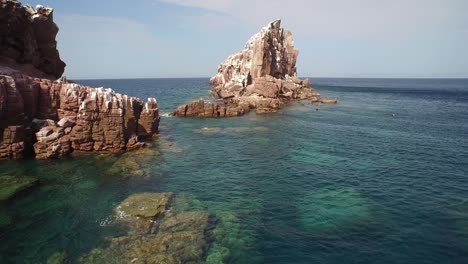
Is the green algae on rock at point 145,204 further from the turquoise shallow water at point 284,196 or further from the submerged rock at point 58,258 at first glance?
the submerged rock at point 58,258

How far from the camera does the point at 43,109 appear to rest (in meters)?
43.7

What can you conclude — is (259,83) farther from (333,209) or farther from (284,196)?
(333,209)

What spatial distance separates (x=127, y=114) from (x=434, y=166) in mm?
42768

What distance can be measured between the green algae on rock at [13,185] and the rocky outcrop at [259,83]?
157ft

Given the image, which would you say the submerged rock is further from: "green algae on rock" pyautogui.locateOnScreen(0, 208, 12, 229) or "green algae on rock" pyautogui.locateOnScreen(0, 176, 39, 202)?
"green algae on rock" pyautogui.locateOnScreen(0, 176, 39, 202)

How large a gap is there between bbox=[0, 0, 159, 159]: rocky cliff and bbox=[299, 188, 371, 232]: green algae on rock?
27960 mm

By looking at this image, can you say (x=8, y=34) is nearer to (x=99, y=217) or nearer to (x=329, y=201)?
(x=99, y=217)

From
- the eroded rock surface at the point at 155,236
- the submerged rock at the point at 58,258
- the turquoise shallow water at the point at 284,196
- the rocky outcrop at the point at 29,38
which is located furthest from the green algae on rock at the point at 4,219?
the rocky outcrop at the point at 29,38

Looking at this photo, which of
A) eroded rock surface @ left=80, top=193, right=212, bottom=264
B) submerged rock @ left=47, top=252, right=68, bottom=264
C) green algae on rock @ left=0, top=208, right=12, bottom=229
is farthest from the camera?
green algae on rock @ left=0, top=208, right=12, bottom=229

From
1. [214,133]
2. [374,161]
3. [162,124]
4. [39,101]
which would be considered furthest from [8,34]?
[374,161]

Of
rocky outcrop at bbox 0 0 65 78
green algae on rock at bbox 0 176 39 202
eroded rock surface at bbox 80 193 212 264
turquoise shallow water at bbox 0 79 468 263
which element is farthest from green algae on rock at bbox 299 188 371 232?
rocky outcrop at bbox 0 0 65 78

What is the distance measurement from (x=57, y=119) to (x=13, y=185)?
15948 mm

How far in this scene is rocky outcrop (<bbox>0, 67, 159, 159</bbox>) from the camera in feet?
126

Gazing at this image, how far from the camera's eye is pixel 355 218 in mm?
26094
